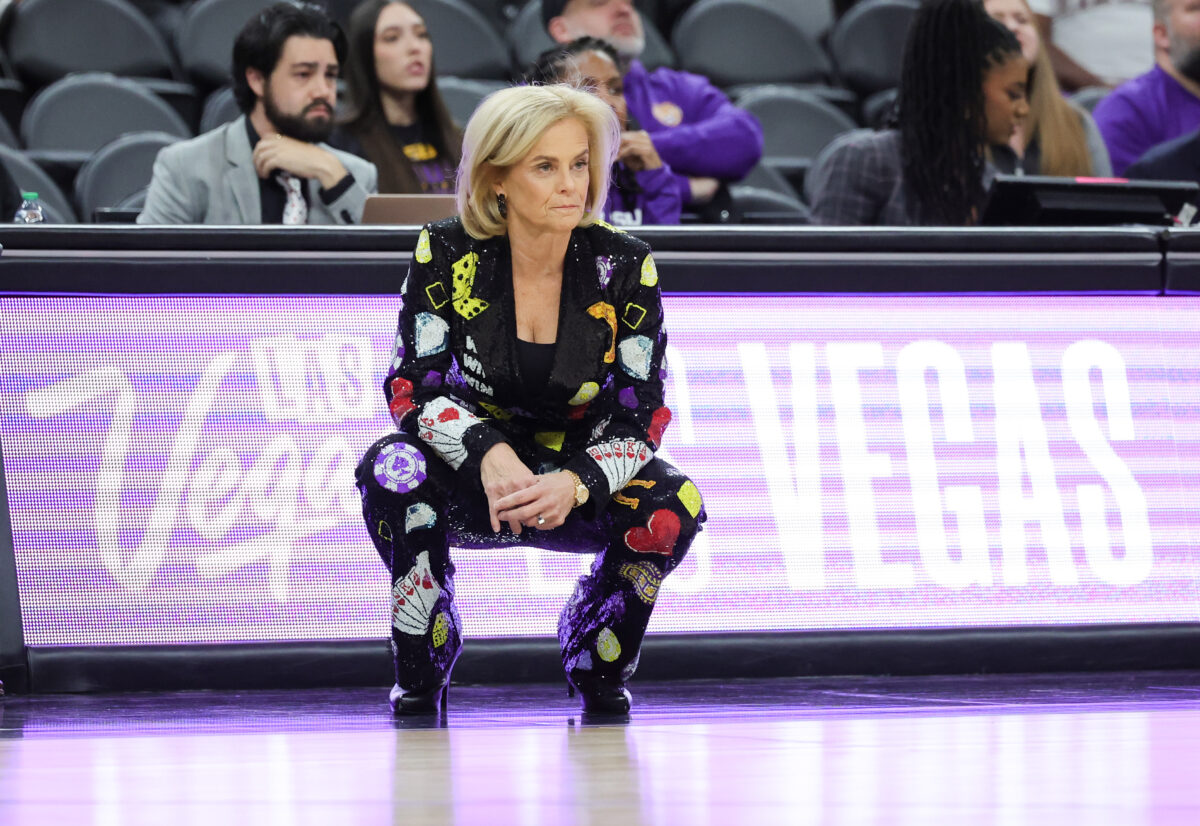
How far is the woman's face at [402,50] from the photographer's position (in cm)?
436

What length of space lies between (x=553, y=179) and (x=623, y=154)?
190 cm

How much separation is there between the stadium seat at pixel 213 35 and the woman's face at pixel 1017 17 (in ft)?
8.43

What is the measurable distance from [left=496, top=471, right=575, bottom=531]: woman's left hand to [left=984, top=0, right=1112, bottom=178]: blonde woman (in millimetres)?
2594

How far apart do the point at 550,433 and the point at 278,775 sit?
37.5 inches

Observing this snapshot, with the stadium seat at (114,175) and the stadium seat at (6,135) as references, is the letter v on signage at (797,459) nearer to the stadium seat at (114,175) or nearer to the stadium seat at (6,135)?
the stadium seat at (114,175)

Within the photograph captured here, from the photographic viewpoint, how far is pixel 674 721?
7.42 feet

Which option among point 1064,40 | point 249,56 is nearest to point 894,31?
point 1064,40

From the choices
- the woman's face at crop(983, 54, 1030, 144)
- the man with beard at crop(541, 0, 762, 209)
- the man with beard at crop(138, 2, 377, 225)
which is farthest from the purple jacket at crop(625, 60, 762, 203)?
the man with beard at crop(138, 2, 377, 225)

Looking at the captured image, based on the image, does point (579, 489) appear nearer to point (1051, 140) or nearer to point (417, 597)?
point (417, 597)

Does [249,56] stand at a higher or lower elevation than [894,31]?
lower

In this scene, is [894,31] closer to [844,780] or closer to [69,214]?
[69,214]

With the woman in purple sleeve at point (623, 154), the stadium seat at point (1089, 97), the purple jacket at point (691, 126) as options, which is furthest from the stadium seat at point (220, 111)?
the stadium seat at point (1089, 97)

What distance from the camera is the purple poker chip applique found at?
2346 millimetres

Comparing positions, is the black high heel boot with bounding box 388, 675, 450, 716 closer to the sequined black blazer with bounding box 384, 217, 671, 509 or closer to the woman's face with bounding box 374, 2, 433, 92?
the sequined black blazer with bounding box 384, 217, 671, 509
